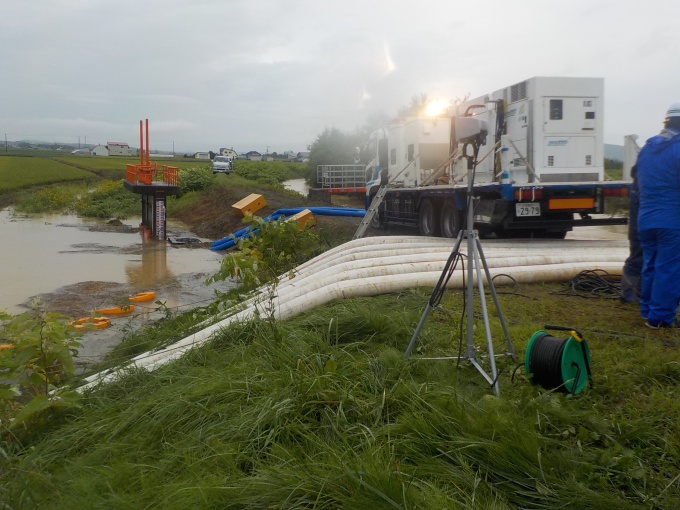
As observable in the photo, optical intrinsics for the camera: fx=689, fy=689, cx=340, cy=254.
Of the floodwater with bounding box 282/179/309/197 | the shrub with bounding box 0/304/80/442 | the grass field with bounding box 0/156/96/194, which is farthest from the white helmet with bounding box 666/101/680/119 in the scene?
the grass field with bounding box 0/156/96/194

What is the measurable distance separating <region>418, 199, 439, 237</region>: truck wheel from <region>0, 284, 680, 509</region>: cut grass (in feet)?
31.3

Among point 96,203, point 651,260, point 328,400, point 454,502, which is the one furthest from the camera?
point 96,203

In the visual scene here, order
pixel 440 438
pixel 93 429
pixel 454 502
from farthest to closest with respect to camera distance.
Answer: pixel 93 429 → pixel 440 438 → pixel 454 502

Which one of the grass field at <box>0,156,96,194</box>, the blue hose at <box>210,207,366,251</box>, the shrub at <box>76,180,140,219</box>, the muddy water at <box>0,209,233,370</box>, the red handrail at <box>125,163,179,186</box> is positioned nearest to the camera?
the muddy water at <box>0,209,233,370</box>

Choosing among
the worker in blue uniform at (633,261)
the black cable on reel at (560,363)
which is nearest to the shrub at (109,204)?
the worker in blue uniform at (633,261)

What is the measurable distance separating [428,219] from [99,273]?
7326 mm

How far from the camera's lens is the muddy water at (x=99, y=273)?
1069 cm

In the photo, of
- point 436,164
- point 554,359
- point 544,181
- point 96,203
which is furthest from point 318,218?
point 96,203

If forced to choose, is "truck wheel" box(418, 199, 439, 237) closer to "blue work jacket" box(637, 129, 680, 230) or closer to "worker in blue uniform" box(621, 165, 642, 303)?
"worker in blue uniform" box(621, 165, 642, 303)

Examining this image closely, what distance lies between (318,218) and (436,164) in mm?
4527

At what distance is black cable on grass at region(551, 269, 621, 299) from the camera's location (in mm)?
7562

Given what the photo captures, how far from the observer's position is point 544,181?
12.4 metres

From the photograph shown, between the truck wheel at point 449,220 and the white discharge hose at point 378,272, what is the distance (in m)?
2.34

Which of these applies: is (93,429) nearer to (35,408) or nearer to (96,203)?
(35,408)
